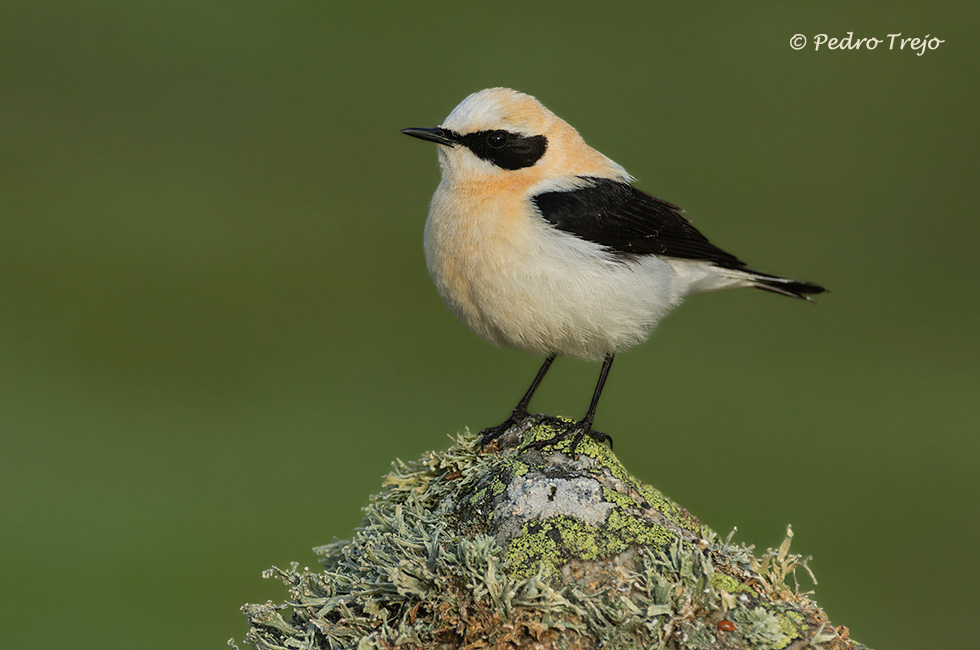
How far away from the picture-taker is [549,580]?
374 cm

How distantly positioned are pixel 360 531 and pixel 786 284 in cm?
404

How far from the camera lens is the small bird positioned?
5.60 metres

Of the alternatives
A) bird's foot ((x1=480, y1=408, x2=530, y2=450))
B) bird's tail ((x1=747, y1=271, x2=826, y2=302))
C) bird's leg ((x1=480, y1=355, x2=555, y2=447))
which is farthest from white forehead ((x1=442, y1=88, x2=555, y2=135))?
bird's tail ((x1=747, y1=271, x2=826, y2=302))

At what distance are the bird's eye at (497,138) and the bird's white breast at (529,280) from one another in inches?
11.6

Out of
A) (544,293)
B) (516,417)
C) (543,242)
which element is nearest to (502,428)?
(516,417)

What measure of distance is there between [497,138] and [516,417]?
1803mm

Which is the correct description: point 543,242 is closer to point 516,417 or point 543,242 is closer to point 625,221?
point 625,221

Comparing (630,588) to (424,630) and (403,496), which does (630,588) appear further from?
(403,496)

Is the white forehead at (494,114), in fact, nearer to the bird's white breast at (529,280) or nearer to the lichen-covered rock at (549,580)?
the bird's white breast at (529,280)

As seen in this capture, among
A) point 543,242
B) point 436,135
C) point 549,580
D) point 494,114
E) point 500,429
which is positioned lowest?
point 549,580

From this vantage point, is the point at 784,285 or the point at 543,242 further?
the point at 784,285

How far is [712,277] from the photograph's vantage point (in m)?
6.79

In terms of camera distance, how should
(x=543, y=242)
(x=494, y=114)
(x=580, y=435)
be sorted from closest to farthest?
(x=580, y=435) < (x=543, y=242) < (x=494, y=114)

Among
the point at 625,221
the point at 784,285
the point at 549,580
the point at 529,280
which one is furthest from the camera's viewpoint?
the point at 784,285
